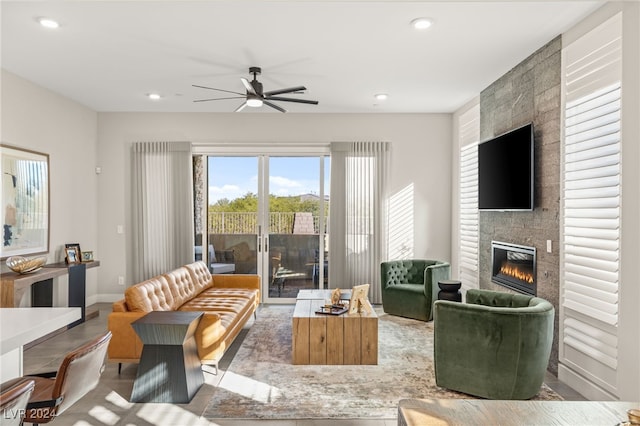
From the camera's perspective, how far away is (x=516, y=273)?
4.31m

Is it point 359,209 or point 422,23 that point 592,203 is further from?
point 359,209

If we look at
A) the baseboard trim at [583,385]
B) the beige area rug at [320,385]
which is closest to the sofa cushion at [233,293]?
the beige area rug at [320,385]

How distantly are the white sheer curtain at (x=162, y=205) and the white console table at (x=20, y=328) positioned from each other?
4.17 m

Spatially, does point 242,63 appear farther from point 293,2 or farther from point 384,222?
point 384,222

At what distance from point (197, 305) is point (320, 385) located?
65.6 inches

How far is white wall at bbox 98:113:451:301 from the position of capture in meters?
6.38

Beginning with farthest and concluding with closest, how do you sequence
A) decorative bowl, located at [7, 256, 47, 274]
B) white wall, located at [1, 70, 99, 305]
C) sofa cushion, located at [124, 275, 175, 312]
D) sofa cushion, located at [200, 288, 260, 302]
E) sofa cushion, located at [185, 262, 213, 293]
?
→ sofa cushion, located at [185, 262, 213, 293]
sofa cushion, located at [200, 288, 260, 302]
white wall, located at [1, 70, 99, 305]
decorative bowl, located at [7, 256, 47, 274]
sofa cushion, located at [124, 275, 175, 312]

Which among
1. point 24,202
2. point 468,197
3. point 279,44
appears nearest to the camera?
point 279,44

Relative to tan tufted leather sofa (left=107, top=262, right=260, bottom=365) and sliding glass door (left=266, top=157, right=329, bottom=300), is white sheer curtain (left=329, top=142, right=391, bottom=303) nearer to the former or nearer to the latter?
sliding glass door (left=266, top=157, right=329, bottom=300)

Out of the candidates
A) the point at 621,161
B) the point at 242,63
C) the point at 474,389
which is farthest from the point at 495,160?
the point at 242,63

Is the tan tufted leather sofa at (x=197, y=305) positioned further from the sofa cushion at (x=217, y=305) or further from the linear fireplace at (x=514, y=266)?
the linear fireplace at (x=514, y=266)

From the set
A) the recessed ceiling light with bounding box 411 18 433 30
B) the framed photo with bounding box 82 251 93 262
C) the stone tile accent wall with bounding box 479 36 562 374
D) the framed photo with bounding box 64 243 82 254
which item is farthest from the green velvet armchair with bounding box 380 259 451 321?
the framed photo with bounding box 64 243 82 254

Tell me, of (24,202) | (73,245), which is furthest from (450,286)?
(24,202)

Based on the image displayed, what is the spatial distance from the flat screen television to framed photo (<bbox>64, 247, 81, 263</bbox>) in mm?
5083
